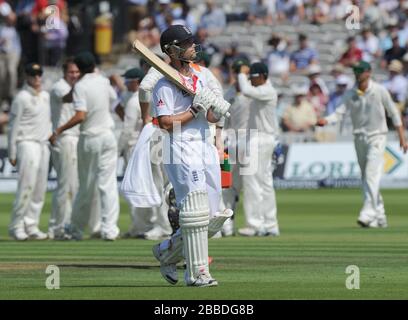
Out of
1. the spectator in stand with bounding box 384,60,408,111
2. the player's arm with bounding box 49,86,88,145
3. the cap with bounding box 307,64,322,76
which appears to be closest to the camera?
the player's arm with bounding box 49,86,88,145

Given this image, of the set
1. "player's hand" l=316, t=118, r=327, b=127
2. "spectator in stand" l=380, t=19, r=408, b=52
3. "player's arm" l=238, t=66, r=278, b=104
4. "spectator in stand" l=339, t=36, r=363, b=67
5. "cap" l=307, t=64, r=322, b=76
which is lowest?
"player's hand" l=316, t=118, r=327, b=127

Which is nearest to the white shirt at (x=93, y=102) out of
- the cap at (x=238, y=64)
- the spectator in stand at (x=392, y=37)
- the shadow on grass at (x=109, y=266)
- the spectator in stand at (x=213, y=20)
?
the cap at (x=238, y=64)

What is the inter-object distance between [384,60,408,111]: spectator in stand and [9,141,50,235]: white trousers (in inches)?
589

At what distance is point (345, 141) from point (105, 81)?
Result: 39.2ft

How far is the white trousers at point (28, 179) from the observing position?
18.8 metres

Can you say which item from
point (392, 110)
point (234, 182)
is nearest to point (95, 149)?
point (234, 182)

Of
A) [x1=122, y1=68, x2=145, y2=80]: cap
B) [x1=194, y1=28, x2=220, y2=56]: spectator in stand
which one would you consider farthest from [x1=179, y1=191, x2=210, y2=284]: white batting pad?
[x1=194, y1=28, x2=220, y2=56]: spectator in stand

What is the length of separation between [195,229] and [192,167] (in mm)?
533

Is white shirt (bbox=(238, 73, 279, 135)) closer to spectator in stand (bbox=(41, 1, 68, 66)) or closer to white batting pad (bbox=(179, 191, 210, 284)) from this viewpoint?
white batting pad (bbox=(179, 191, 210, 284))

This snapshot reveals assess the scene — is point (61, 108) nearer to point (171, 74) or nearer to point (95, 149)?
point (95, 149)

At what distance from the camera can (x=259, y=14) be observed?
38938 mm

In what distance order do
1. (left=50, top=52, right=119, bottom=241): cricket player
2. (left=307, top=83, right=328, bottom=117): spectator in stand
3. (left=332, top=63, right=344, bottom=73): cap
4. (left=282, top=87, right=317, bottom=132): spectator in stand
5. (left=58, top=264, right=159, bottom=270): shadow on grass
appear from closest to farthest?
(left=58, top=264, right=159, bottom=270): shadow on grass < (left=50, top=52, right=119, bottom=241): cricket player < (left=282, top=87, right=317, bottom=132): spectator in stand < (left=307, top=83, right=328, bottom=117): spectator in stand < (left=332, top=63, right=344, bottom=73): cap

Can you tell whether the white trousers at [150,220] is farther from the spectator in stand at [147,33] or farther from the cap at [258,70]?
the spectator in stand at [147,33]

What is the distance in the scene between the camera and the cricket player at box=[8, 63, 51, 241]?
736 inches
